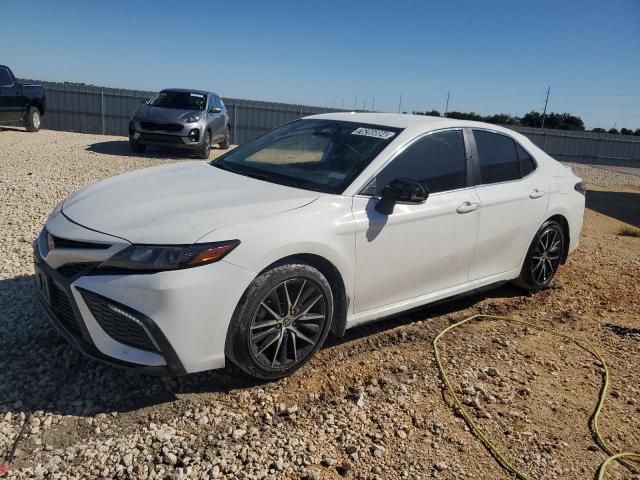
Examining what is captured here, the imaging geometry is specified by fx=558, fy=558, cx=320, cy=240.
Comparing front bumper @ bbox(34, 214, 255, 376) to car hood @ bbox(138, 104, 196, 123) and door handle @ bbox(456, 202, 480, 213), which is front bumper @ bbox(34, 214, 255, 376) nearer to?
door handle @ bbox(456, 202, 480, 213)

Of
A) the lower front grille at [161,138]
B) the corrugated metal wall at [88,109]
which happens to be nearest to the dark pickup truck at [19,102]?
the corrugated metal wall at [88,109]

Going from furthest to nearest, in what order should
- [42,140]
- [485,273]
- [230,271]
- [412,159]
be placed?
1. [42,140]
2. [485,273]
3. [412,159]
4. [230,271]

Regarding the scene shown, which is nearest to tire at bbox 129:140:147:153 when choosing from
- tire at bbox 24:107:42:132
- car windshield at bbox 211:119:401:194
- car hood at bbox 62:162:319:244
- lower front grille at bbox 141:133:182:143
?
lower front grille at bbox 141:133:182:143

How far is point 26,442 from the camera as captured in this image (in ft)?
9.04

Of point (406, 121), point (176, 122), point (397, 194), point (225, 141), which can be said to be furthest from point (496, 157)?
point (225, 141)

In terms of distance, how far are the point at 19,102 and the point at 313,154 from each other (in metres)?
15.0

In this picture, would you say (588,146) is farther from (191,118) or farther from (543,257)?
(543,257)

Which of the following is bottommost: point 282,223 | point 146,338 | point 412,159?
point 146,338

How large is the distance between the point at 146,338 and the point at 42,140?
15.2 meters

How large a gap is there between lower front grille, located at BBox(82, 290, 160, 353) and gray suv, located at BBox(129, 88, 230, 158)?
1092 centimetres

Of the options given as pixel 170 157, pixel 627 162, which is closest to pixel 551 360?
pixel 170 157

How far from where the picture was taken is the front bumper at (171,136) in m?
13.3

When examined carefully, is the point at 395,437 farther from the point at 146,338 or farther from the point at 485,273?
the point at 485,273

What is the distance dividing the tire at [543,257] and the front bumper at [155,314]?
3.16 metres
